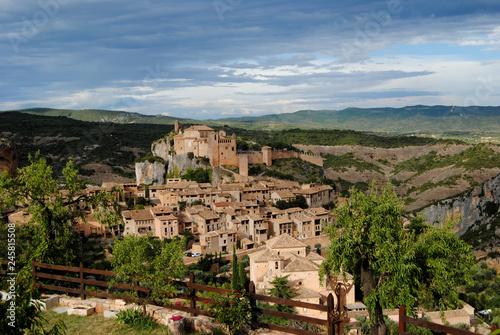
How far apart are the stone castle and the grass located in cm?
4473

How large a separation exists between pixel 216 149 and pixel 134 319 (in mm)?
46292

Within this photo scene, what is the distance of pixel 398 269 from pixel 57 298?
6.97 meters

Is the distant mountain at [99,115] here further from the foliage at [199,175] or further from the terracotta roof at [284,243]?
the terracotta roof at [284,243]

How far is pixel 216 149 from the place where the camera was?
5291 centimetres

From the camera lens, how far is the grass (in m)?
6.76

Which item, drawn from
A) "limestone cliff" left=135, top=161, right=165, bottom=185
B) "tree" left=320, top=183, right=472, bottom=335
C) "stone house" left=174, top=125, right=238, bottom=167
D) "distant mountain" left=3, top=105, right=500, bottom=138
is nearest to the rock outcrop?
"limestone cliff" left=135, top=161, right=165, bottom=185

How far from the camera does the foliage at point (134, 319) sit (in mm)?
6902

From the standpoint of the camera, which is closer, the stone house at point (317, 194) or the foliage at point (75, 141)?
the stone house at point (317, 194)

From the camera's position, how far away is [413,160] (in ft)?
303

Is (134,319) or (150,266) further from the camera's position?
(150,266)

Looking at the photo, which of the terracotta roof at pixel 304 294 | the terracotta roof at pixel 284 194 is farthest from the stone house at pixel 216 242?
the terracotta roof at pixel 304 294

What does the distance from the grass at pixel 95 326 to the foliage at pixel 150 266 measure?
435mm

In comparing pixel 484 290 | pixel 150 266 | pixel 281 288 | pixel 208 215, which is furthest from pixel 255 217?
pixel 150 266

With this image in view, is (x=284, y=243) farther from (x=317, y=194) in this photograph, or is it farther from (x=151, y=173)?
(x=151, y=173)
